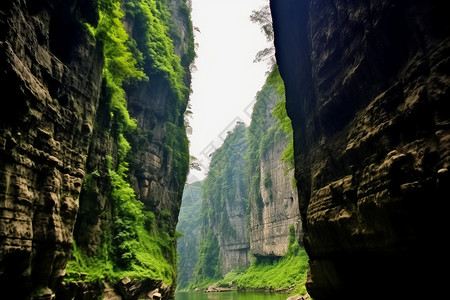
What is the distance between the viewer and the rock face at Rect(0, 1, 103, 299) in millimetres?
7383

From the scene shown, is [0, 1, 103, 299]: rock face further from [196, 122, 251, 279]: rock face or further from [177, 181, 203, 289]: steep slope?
[177, 181, 203, 289]: steep slope

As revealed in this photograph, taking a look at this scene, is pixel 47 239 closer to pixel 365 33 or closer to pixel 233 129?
pixel 365 33

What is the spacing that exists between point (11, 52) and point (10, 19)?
859 mm

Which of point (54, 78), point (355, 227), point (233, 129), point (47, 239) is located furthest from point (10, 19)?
point (233, 129)

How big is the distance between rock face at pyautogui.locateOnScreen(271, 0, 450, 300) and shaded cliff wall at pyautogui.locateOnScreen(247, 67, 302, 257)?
2901 cm

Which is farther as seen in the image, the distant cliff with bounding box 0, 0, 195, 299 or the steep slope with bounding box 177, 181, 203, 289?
the steep slope with bounding box 177, 181, 203, 289

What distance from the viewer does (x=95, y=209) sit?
14.0 metres

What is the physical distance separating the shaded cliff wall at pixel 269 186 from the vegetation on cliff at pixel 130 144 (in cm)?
1689

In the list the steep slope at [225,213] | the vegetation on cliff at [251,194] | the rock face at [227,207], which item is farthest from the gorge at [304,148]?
the steep slope at [225,213]

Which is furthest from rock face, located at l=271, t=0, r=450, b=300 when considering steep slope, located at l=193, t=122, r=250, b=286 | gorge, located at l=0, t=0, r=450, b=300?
steep slope, located at l=193, t=122, r=250, b=286

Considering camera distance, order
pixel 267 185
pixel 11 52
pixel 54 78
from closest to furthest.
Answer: pixel 11 52 → pixel 54 78 → pixel 267 185

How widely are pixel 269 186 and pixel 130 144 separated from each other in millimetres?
30564

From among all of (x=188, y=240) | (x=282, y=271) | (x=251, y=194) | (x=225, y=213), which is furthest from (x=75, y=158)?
(x=188, y=240)

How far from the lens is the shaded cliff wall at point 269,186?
144 feet
